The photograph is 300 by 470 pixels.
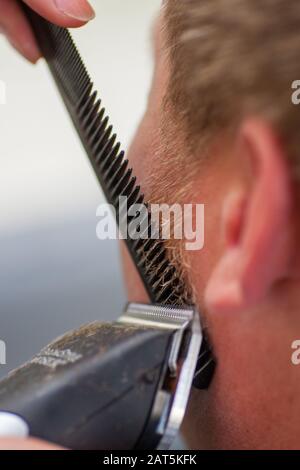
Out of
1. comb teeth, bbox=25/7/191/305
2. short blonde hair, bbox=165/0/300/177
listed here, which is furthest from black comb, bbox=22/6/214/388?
short blonde hair, bbox=165/0/300/177

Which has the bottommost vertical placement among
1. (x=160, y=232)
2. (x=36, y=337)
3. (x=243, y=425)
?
(x=36, y=337)

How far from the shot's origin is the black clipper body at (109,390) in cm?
47

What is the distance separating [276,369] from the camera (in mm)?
481

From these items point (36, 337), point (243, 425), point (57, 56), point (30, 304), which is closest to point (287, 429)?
point (243, 425)

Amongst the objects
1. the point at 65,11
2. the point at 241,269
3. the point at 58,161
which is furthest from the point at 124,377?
the point at 58,161

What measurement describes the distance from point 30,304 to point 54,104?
0.43 metres

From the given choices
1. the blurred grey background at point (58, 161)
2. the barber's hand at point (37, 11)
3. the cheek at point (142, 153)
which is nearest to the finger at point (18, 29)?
the barber's hand at point (37, 11)

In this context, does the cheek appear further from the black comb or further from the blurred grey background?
the blurred grey background

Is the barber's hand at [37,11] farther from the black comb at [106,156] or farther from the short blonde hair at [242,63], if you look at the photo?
the short blonde hair at [242,63]

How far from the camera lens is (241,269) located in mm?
381

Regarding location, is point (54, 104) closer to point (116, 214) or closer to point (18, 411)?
point (116, 214)

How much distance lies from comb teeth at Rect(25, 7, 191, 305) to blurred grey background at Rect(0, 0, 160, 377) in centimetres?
69

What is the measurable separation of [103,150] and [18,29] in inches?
8.1

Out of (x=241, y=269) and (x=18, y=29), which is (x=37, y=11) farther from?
(x=241, y=269)
